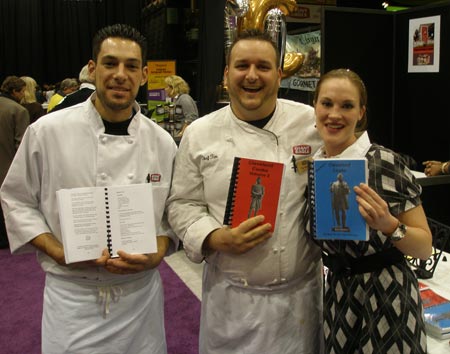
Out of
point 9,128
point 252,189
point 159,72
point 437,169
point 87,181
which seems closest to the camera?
point 252,189

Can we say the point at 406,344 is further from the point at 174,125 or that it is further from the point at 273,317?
the point at 174,125

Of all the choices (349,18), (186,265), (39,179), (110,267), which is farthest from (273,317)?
(349,18)

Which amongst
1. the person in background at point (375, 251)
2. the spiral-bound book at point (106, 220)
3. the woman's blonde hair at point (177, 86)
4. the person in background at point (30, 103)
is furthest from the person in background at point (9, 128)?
the person in background at point (375, 251)

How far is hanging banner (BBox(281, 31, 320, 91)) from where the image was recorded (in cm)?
438

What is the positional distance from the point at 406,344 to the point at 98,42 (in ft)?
4.26

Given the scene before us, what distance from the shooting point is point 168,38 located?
902 centimetres

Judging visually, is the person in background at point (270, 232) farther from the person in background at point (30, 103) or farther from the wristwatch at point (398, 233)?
the person in background at point (30, 103)

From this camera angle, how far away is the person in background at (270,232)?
1.59m

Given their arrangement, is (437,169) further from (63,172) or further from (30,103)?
(30,103)

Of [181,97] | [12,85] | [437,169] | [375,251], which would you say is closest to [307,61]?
[181,97]

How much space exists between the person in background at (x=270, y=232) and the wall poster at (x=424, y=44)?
8.43ft

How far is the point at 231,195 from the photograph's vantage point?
149 cm

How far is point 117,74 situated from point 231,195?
52 centimetres

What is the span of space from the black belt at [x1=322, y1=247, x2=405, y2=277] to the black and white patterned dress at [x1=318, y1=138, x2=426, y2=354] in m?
0.01
